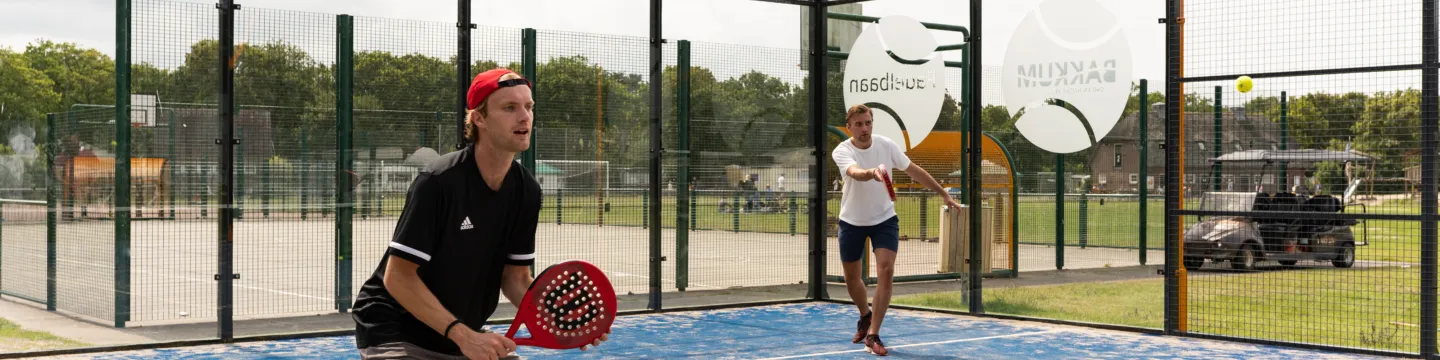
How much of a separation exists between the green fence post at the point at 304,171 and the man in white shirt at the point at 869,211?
3563mm

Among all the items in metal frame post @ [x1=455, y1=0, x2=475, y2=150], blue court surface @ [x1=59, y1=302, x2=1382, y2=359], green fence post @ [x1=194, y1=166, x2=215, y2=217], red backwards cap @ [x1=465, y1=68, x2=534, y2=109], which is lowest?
blue court surface @ [x1=59, y1=302, x2=1382, y2=359]

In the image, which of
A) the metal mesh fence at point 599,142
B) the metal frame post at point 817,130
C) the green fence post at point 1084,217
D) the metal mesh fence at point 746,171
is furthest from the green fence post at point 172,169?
the green fence post at point 1084,217

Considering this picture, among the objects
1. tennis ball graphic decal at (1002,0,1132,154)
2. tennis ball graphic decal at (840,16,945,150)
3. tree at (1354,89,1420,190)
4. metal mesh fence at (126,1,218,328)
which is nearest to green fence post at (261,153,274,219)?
metal mesh fence at (126,1,218,328)

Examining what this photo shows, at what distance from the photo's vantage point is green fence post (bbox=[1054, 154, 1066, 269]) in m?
10.6

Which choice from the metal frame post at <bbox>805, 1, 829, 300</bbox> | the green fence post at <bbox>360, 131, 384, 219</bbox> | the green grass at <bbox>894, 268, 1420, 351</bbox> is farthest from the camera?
the metal frame post at <bbox>805, 1, 829, 300</bbox>

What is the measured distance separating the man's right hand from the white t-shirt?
541 centimetres

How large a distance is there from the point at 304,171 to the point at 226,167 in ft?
Answer: 1.83

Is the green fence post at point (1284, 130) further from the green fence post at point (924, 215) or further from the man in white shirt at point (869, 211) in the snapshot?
the green fence post at point (924, 215)

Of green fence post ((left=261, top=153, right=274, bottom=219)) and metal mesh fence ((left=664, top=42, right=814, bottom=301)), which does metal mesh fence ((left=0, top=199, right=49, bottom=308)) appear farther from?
metal mesh fence ((left=664, top=42, right=814, bottom=301))

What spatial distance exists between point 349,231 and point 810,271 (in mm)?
4052

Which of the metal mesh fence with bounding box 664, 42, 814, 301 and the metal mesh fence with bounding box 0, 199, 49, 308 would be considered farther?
the metal mesh fence with bounding box 664, 42, 814, 301

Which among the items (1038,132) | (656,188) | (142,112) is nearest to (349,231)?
(142,112)

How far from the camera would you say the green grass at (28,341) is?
7.80 metres

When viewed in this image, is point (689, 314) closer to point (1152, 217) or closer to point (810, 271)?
point (810, 271)
